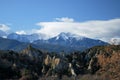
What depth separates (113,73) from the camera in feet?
144

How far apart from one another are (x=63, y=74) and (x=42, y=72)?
12.3 meters

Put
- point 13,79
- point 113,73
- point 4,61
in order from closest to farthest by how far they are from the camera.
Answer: point 113,73 → point 13,79 → point 4,61

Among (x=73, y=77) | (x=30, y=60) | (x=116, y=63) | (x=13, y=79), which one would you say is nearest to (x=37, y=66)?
(x=30, y=60)

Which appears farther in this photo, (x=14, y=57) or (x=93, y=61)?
(x=93, y=61)

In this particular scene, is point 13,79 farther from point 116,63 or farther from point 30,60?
point 116,63

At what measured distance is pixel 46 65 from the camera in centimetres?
19712

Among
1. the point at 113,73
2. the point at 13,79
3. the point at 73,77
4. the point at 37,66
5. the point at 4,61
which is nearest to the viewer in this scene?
the point at 113,73

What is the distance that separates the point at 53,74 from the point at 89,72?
2251 cm

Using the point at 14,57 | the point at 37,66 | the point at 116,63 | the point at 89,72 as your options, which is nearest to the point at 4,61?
the point at 14,57

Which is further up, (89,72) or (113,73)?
(113,73)

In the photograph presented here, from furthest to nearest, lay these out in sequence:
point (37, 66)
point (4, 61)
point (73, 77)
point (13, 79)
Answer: point (37, 66), point (73, 77), point (4, 61), point (13, 79)

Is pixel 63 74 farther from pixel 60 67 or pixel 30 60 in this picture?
pixel 30 60

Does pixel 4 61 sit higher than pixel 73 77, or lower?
higher

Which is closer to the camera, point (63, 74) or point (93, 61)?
point (63, 74)
